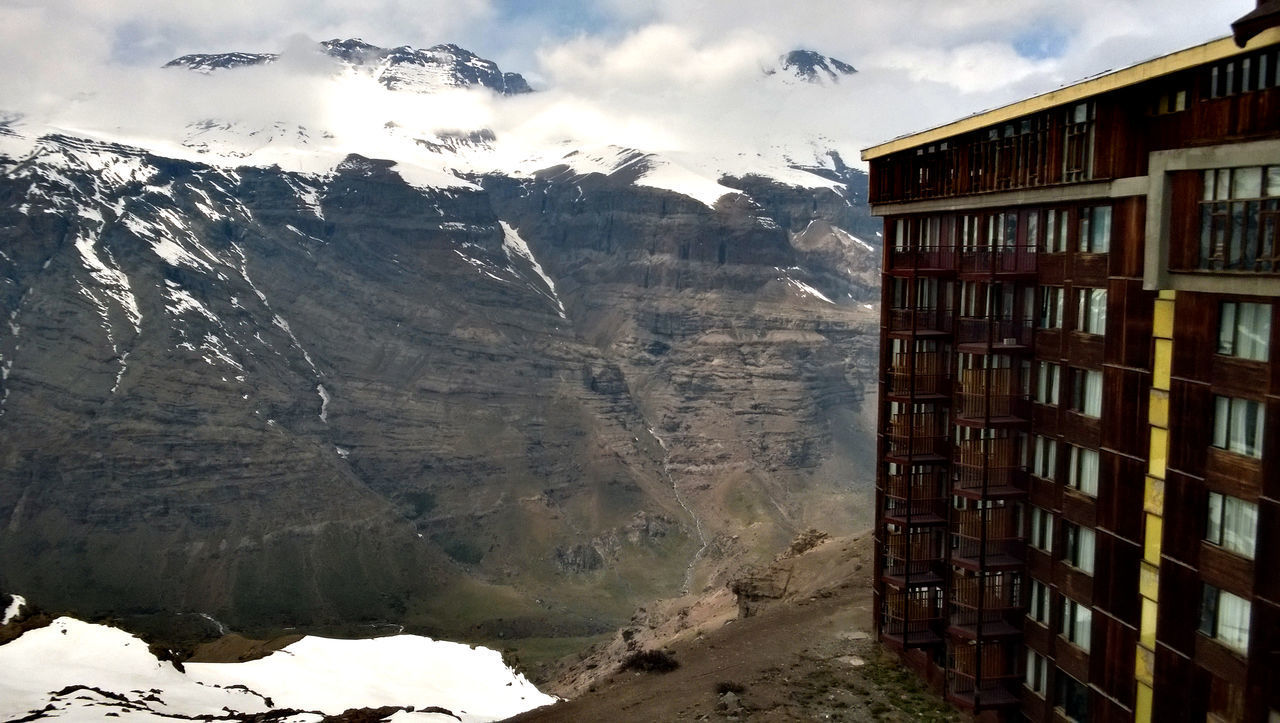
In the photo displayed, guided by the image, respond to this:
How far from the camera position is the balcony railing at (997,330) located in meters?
28.7

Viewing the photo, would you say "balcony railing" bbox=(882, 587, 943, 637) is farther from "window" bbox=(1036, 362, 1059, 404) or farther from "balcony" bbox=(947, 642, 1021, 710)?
"window" bbox=(1036, 362, 1059, 404)

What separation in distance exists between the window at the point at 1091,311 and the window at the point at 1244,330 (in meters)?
3.82

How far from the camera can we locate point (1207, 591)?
854 inches

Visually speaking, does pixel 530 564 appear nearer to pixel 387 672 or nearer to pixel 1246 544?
pixel 387 672

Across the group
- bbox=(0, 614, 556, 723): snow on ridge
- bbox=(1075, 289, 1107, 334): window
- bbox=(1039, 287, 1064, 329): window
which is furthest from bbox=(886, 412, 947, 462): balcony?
bbox=(0, 614, 556, 723): snow on ridge

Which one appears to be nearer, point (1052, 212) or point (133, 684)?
point (1052, 212)

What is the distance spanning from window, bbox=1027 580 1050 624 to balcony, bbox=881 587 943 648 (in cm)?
495

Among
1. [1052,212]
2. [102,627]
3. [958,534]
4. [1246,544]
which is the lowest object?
[102,627]

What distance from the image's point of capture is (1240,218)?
2094cm

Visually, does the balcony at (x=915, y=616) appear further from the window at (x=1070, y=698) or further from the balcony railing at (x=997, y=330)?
the balcony railing at (x=997, y=330)

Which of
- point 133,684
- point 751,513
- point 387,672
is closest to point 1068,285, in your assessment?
point 133,684

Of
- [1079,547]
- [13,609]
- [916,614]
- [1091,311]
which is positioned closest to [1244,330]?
[1091,311]

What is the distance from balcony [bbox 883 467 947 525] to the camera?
34094 millimetres

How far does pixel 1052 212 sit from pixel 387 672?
41260mm
